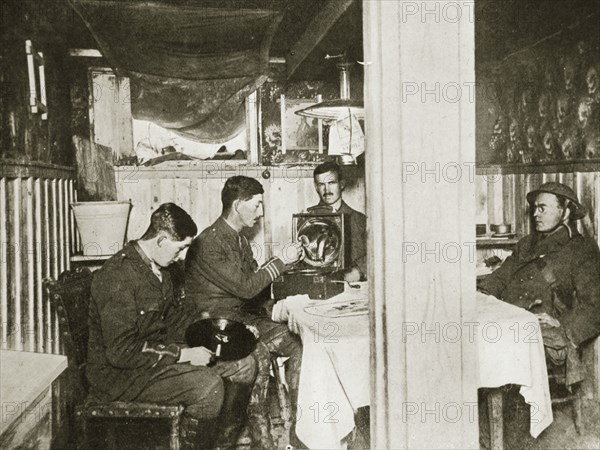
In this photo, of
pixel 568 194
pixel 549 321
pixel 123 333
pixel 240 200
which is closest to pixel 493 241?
pixel 568 194

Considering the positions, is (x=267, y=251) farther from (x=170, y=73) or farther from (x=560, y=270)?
(x=560, y=270)

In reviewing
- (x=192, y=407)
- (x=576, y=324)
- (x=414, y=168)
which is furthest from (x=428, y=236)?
(x=576, y=324)

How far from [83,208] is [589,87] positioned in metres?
4.10

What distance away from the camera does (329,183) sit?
501cm

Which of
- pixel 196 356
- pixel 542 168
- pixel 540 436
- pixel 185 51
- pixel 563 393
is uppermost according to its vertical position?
pixel 185 51

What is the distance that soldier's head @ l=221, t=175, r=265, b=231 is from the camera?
408 centimetres

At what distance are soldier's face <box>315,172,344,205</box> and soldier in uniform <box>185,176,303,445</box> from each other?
1.03 metres

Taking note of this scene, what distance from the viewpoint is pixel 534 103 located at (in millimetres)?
5129

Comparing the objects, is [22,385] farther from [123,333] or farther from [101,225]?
[101,225]

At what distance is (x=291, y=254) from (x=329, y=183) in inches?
56.3

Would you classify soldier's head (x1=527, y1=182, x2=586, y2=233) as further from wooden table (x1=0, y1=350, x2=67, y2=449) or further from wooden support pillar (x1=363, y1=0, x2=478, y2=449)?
wooden table (x1=0, y1=350, x2=67, y2=449)

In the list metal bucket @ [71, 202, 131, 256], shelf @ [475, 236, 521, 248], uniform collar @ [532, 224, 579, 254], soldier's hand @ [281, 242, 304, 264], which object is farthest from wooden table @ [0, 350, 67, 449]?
shelf @ [475, 236, 521, 248]

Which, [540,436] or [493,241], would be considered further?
[493,241]

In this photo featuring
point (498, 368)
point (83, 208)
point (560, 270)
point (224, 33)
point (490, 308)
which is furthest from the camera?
point (83, 208)
